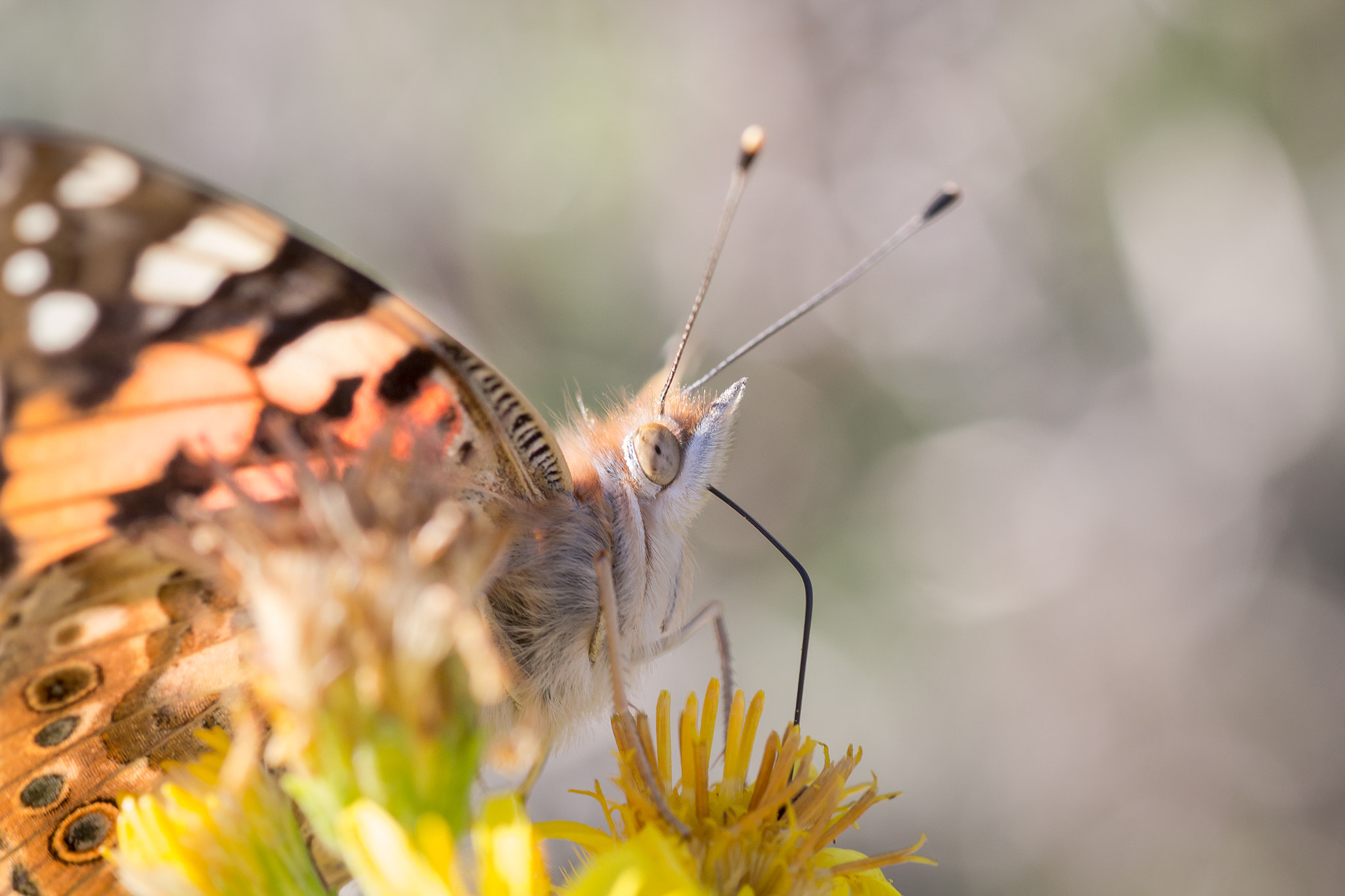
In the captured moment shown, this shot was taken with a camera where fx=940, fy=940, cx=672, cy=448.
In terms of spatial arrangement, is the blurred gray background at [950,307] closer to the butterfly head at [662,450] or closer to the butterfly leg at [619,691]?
the butterfly head at [662,450]

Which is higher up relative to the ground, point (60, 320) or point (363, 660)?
point (60, 320)

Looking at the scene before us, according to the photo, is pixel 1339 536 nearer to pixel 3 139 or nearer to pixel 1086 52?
A: pixel 1086 52

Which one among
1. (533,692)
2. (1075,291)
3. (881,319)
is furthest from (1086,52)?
(533,692)

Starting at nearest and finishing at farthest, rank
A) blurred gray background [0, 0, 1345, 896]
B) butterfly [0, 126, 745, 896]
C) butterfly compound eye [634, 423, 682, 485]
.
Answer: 1. butterfly [0, 126, 745, 896]
2. butterfly compound eye [634, 423, 682, 485]
3. blurred gray background [0, 0, 1345, 896]

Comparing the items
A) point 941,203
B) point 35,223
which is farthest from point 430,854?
point 941,203

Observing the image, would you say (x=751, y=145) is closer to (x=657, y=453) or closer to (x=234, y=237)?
(x=657, y=453)

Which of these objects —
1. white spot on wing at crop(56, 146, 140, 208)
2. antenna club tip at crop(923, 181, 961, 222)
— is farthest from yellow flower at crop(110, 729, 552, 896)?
antenna club tip at crop(923, 181, 961, 222)

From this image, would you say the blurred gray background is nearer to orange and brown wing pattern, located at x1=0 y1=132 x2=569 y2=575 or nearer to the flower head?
orange and brown wing pattern, located at x1=0 y1=132 x2=569 y2=575
